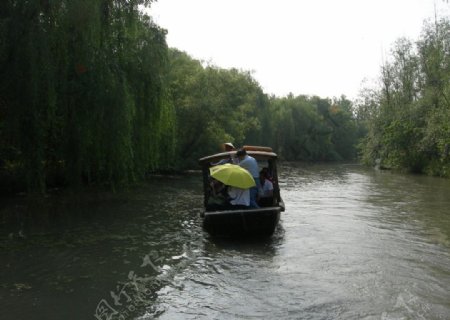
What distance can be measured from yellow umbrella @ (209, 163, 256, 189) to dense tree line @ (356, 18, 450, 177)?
69.2 feet

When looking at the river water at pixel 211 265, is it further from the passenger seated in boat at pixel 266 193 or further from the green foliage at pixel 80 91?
the green foliage at pixel 80 91

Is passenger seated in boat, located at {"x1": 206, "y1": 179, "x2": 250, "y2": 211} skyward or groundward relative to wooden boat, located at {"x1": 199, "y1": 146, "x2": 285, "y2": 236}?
skyward

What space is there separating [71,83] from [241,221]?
18.2ft

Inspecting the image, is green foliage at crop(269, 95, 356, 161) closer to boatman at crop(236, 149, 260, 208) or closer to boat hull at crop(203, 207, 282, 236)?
boatman at crop(236, 149, 260, 208)

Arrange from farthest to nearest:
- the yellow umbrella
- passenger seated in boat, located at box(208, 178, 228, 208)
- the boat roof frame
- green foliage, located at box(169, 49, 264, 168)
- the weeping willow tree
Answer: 1. green foliage, located at box(169, 49, 264, 168)
2. the boat roof frame
3. passenger seated in boat, located at box(208, 178, 228, 208)
4. the weeping willow tree
5. the yellow umbrella

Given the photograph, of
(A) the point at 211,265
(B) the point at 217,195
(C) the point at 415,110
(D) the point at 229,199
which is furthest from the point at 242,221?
(C) the point at 415,110

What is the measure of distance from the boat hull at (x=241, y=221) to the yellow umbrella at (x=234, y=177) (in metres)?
0.58

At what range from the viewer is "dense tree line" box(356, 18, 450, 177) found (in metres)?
29.7

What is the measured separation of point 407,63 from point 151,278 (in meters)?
37.1

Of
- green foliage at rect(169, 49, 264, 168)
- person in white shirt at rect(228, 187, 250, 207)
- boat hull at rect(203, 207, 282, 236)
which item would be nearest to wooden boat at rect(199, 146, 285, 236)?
boat hull at rect(203, 207, 282, 236)

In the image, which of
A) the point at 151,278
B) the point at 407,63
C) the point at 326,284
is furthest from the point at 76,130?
the point at 407,63

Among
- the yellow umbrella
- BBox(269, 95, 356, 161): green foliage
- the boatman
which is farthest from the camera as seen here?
BBox(269, 95, 356, 161): green foliage

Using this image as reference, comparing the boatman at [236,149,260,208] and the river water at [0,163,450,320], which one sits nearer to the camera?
the river water at [0,163,450,320]

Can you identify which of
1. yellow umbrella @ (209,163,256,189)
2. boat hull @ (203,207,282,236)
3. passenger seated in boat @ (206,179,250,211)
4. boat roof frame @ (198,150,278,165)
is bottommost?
boat hull @ (203,207,282,236)
